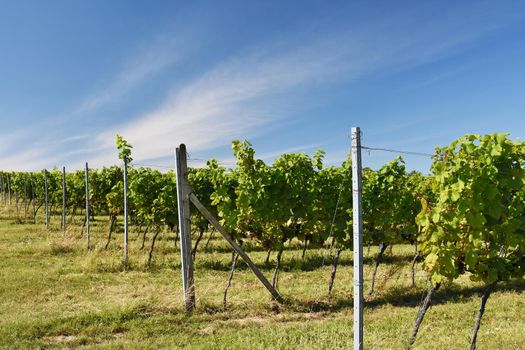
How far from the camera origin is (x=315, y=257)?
48.8 ft

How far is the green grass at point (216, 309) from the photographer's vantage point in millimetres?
6234

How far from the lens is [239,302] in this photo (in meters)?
8.64

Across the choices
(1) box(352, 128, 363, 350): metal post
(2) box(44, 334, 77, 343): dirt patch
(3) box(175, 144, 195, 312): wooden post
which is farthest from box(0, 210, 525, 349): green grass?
(1) box(352, 128, 363, 350): metal post

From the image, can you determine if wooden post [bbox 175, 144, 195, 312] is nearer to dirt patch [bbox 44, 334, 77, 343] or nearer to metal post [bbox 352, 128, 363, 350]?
dirt patch [bbox 44, 334, 77, 343]

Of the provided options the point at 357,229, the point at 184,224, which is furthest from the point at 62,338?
the point at 357,229

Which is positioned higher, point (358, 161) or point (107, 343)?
point (358, 161)

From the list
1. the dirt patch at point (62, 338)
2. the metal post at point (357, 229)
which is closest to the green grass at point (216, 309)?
the dirt patch at point (62, 338)

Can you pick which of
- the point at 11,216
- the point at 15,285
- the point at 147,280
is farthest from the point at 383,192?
the point at 11,216

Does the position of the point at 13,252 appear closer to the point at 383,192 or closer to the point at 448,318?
the point at 383,192

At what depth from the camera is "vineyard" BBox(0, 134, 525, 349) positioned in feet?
18.6

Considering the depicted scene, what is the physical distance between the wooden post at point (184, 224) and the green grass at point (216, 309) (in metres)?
0.41

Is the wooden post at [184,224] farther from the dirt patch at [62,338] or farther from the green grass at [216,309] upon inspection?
the dirt patch at [62,338]

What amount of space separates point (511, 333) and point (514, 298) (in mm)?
3167

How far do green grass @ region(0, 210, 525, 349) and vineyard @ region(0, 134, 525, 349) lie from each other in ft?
0.14
